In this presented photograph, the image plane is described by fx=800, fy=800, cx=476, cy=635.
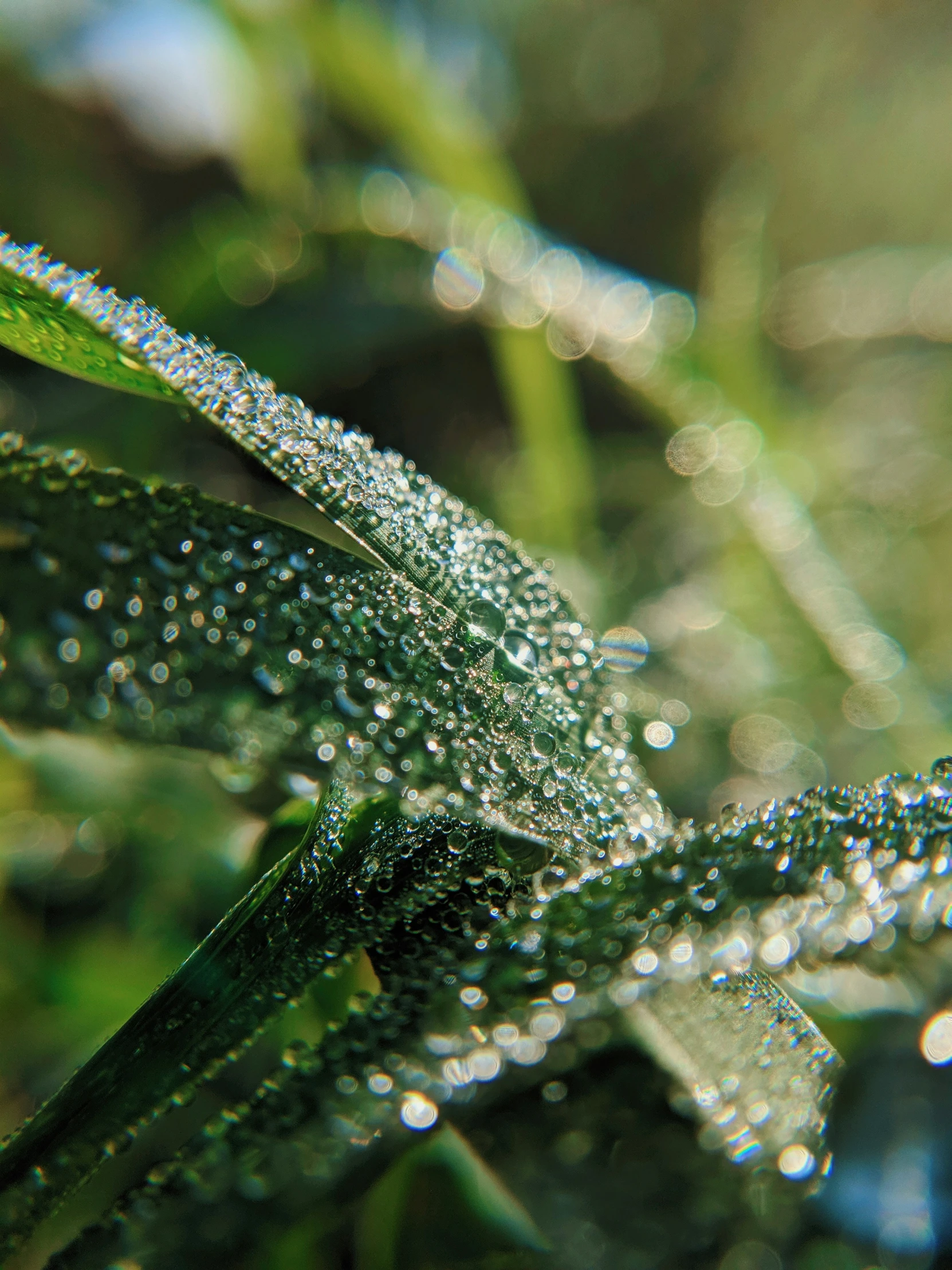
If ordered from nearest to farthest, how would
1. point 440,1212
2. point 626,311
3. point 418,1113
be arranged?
point 418,1113 < point 440,1212 < point 626,311

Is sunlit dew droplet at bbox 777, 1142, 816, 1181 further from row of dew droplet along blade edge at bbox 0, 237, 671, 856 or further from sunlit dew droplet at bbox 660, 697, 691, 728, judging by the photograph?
sunlit dew droplet at bbox 660, 697, 691, 728

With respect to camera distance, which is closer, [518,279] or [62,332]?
[62,332]

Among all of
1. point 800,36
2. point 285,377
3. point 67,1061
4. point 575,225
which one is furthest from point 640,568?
point 800,36

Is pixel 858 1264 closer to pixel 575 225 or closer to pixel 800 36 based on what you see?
pixel 575 225

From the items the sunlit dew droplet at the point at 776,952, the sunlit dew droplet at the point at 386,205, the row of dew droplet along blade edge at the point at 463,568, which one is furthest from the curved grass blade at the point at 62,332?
the sunlit dew droplet at the point at 386,205

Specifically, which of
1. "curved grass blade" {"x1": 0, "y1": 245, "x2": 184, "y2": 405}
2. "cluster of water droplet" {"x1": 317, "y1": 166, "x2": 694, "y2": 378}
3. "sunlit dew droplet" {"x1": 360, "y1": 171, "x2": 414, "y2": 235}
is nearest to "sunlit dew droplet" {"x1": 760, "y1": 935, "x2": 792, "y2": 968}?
"curved grass blade" {"x1": 0, "y1": 245, "x2": 184, "y2": 405}

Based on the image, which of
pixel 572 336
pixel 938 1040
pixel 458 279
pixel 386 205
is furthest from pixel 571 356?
pixel 938 1040

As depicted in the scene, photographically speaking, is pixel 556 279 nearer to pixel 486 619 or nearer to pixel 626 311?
pixel 626 311
